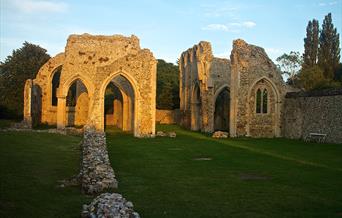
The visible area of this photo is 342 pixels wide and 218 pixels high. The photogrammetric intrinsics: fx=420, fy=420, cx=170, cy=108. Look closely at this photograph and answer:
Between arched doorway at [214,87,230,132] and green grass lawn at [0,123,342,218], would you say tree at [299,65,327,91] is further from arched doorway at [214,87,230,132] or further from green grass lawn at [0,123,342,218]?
green grass lawn at [0,123,342,218]

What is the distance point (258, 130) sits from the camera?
28.6 m

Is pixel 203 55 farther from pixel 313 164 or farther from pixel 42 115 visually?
pixel 313 164

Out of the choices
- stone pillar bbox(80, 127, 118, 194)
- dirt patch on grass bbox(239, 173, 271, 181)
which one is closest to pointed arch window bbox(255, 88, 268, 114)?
dirt patch on grass bbox(239, 173, 271, 181)

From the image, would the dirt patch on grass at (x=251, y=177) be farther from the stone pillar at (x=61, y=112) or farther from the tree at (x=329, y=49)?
the tree at (x=329, y=49)

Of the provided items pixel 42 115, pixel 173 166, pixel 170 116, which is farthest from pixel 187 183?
pixel 170 116

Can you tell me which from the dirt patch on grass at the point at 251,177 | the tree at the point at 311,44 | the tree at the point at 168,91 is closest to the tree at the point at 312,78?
the tree at the point at 311,44

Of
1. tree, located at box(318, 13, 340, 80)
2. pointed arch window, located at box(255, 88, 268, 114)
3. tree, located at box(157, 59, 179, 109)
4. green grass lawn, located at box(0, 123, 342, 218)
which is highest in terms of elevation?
tree, located at box(318, 13, 340, 80)

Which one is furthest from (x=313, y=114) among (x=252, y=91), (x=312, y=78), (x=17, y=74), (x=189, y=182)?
(x=17, y=74)

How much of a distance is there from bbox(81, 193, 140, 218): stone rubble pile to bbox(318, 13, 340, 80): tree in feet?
157

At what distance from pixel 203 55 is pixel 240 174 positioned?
25360 millimetres

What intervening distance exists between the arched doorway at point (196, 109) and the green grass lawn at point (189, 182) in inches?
805

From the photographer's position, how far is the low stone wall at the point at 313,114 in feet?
77.1


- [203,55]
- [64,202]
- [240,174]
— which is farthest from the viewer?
[203,55]

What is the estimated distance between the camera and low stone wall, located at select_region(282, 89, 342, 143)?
925 inches
